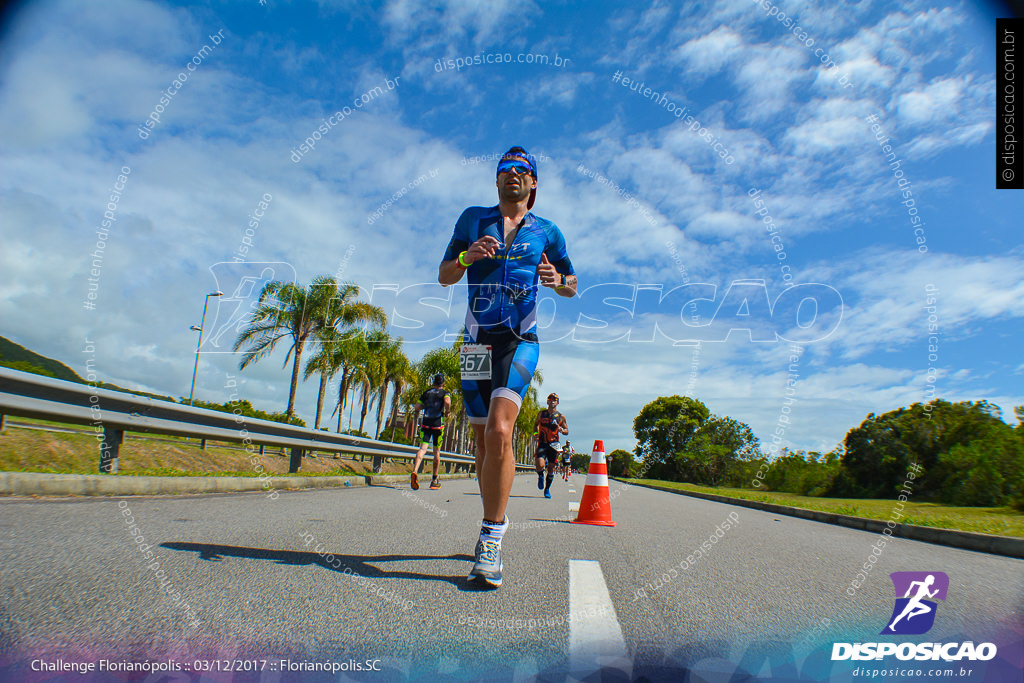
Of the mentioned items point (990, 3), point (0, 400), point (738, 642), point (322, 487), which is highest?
point (990, 3)

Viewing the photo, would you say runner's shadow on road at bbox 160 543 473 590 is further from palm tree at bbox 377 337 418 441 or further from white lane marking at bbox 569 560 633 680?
palm tree at bbox 377 337 418 441

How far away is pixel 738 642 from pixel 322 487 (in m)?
7.94

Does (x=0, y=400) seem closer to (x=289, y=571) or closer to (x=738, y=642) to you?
(x=289, y=571)

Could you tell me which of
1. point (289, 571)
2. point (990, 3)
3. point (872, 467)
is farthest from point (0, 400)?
point (872, 467)

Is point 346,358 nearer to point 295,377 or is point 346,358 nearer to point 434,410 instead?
point 295,377

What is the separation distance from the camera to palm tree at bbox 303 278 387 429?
102ft

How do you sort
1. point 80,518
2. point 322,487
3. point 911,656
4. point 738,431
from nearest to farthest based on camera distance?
point 911,656, point 80,518, point 322,487, point 738,431

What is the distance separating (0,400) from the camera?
160 inches

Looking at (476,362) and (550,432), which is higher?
(476,362)

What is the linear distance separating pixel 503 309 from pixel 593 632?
186 cm

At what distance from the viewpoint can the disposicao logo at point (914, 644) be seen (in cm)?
204

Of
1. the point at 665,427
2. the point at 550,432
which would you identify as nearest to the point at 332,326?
the point at 550,432

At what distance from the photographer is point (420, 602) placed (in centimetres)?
243

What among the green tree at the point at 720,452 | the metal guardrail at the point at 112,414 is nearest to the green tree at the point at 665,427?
the green tree at the point at 720,452
